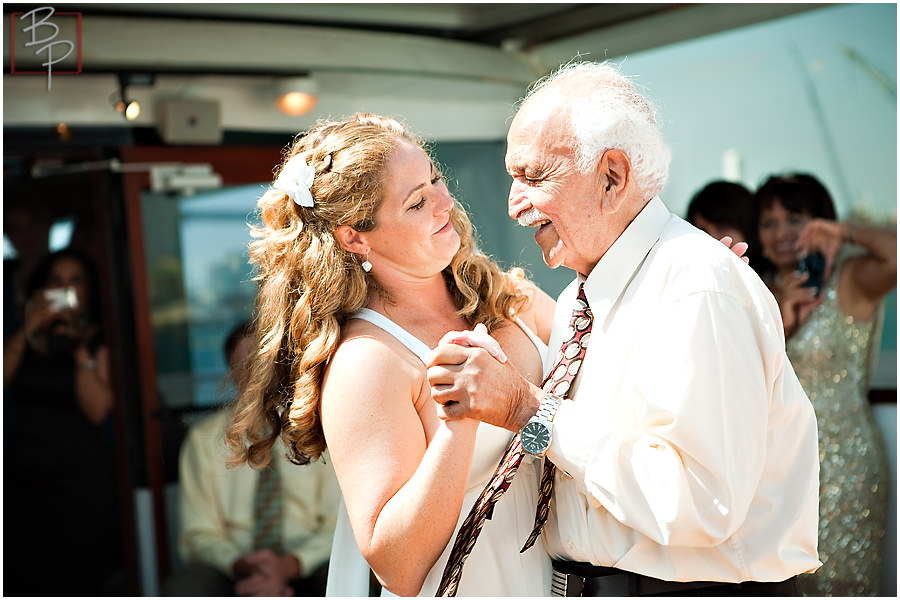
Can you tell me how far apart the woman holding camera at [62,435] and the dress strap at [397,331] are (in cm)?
238

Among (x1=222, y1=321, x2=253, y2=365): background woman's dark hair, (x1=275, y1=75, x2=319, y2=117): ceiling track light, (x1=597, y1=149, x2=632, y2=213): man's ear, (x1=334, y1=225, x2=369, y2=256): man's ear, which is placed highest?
(x1=275, y1=75, x2=319, y2=117): ceiling track light

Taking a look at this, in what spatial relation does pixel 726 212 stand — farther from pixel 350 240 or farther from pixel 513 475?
pixel 513 475

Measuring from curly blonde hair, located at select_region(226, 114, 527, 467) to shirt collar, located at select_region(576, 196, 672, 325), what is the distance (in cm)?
40

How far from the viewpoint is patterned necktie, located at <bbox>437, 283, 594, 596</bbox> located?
1.63 meters

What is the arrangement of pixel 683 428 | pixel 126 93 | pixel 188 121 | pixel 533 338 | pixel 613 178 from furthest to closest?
1. pixel 188 121
2. pixel 126 93
3. pixel 533 338
4. pixel 613 178
5. pixel 683 428

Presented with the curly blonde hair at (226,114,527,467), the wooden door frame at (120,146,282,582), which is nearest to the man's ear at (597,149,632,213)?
the curly blonde hair at (226,114,527,467)

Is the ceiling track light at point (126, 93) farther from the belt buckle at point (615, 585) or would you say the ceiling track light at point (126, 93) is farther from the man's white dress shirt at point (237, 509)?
the belt buckle at point (615, 585)

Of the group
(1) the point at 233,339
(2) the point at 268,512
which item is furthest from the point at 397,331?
(1) the point at 233,339

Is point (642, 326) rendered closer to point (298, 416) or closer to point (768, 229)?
point (298, 416)

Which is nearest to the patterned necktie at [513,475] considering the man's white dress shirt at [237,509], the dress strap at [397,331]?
the dress strap at [397,331]

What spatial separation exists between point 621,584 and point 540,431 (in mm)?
338

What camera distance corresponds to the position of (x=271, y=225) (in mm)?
2025

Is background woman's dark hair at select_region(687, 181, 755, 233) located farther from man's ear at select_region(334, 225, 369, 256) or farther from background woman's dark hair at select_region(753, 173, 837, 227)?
man's ear at select_region(334, 225, 369, 256)

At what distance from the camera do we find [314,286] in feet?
6.22
